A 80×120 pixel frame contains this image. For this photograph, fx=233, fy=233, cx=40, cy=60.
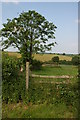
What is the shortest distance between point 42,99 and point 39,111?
0.77 meters

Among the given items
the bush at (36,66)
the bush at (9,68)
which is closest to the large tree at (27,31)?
the bush at (36,66)

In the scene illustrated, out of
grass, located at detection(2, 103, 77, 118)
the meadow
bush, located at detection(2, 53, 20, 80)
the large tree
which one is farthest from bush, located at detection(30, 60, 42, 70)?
grass, located at detection(2, 103, 77, 118)

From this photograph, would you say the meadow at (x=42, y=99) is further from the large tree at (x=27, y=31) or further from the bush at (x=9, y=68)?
the large tree at (x=27, y=31)

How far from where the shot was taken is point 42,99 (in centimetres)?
835

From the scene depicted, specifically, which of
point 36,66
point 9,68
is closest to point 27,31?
point 36,66

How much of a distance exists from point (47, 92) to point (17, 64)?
5.86 ft

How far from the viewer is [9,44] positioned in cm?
4188

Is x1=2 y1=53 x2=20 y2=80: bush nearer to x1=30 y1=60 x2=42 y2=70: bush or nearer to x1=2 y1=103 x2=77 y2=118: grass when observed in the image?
x1=2 y1=103 x2=77 y2=118: grass

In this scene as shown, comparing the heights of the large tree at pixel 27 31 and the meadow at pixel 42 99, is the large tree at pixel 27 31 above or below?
above

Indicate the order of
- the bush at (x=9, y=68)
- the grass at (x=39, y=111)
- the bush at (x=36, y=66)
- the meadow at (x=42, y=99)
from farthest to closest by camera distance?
the bush at (x=36, y=66)
the bush at (x=9, y=68)
the meadow at (x=42, y=99)
the grass at (x=39, y=111)

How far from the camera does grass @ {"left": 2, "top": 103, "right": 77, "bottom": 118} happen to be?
23.9 ft

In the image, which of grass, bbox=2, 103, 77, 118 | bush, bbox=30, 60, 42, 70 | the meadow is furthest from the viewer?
bush, bbox=30, 60, 42, 70

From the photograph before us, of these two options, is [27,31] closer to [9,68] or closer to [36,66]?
[36,66]

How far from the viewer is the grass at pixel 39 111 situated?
7293 mm
